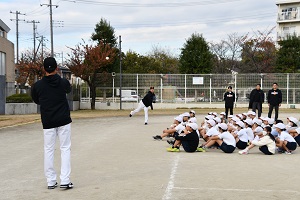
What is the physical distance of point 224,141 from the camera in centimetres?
1105

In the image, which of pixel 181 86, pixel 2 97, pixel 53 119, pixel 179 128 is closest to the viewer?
pixel 53 119

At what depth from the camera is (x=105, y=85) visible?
34.5m

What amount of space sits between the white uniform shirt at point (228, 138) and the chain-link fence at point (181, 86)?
2343cm

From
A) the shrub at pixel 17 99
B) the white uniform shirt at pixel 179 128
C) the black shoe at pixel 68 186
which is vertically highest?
the shrub at pixel 17 99

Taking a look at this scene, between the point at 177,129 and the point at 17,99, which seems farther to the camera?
the point at 17,99

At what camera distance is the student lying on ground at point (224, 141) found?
10953 mm

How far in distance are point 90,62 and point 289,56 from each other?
1990 centimetres

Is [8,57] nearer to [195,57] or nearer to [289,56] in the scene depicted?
[195,57]

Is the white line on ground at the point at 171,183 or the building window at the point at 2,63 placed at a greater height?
the building window at the point at 2,63

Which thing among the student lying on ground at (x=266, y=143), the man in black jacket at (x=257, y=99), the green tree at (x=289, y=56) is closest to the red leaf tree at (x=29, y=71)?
the green tree at (x=289, y=56)

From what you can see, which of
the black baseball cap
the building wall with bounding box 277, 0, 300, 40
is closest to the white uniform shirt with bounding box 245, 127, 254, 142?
the black baseball cap

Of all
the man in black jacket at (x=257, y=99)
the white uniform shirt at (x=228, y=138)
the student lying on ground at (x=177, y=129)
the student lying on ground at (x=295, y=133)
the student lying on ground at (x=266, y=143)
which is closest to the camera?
the student lying on ground at (x=266, y=143)

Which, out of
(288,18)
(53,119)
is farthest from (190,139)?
(288,18)

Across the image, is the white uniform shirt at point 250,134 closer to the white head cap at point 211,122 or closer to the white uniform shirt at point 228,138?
the white uniform shirt at point 228,138
